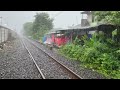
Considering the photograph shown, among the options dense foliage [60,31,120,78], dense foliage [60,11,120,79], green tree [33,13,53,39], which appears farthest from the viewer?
green tree [33,13,53,39]

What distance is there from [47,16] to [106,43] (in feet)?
141

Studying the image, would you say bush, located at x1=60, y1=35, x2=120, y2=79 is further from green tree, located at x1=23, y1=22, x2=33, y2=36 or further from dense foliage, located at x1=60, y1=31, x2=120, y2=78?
green tree, located at x1=23, y1=22, x2=33, y2=36

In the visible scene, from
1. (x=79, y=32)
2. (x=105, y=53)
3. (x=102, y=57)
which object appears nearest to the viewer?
(x=102, y=57)

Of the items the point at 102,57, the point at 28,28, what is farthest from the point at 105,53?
the point at 28,28

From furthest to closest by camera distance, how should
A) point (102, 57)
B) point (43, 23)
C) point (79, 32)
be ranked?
1. point (43, 23)
2. point (79, 32)
3. point (102, 57)

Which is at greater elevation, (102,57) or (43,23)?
(43,23)

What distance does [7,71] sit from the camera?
12.3 metres

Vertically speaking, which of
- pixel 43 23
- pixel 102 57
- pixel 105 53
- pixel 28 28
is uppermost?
pixel 43 23

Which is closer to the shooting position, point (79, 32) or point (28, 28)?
point (79, 32)

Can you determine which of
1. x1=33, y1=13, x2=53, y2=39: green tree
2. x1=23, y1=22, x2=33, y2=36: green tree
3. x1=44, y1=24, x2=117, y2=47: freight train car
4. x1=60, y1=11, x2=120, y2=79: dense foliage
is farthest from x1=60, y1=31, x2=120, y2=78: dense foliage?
x1=23, y1=22, x2=33, y2=36: green tree

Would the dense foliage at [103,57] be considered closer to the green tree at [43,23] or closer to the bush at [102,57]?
the bush at [102,57]

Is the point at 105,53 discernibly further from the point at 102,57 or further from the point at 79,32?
the point at 79,32
